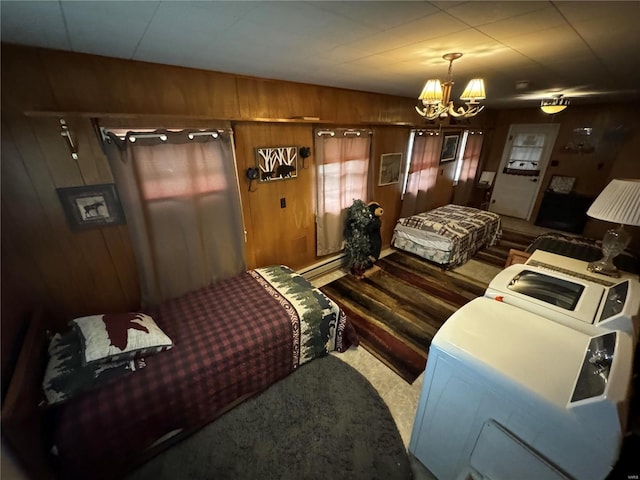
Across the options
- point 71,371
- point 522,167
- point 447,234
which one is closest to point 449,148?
point 522,167

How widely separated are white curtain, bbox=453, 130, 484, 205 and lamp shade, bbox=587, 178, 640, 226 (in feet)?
13.0

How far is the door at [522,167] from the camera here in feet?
16.8

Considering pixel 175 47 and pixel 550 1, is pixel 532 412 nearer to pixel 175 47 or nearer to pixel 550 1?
pixel 550 1

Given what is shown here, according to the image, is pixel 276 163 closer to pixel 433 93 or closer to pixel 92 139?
pixel 92 139

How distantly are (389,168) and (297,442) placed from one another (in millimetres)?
3468

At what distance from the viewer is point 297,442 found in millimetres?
1645

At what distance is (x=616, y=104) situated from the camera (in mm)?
4285

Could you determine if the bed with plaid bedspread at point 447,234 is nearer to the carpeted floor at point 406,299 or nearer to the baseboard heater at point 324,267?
the carpeted floor at point 406,299

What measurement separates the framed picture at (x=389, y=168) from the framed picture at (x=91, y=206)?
315 cm

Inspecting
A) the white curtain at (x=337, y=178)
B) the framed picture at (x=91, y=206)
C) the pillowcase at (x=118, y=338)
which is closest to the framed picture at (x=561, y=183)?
the white curtain at (x=337, y=178)

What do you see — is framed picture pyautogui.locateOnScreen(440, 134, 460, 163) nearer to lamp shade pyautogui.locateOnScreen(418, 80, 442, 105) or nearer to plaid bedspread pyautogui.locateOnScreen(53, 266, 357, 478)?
lamp shade pyautogui.locateOnScreen(418, 80, 442, 105)

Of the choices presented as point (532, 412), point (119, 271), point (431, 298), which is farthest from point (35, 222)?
point (431, 298)

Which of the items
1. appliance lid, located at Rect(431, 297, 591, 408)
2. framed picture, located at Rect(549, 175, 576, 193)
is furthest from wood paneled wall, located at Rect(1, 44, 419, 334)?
framed picture, located at Rect(549, 175, 576, 193)

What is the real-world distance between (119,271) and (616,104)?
740 cm
